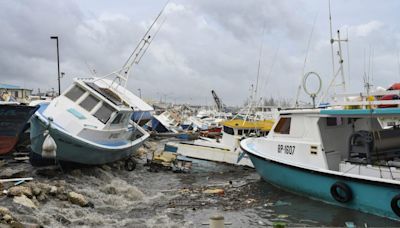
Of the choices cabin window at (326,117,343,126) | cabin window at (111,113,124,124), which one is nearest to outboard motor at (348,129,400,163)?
cabin window at (326,117,343,126)

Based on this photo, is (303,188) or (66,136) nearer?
(303,188)

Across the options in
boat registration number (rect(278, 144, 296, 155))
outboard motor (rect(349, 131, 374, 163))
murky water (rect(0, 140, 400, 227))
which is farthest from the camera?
boat registration number (rect(278, 144, 296, 155))

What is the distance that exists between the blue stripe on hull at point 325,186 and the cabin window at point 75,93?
7.47 meters

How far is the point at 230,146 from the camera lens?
22.0m

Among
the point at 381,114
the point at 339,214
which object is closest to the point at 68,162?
the point at 339,214

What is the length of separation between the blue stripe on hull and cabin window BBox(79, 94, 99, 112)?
6718mm

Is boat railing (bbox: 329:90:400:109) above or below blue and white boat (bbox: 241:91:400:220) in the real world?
above

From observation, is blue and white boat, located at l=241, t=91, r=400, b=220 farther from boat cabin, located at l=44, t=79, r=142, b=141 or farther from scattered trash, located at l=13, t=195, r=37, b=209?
scattered trash, located at l=13, t=195, r=37, b=209

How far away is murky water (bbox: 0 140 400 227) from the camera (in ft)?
30.4

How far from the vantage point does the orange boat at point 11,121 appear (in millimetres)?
14203

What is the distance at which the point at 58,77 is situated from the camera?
25656 millimetres

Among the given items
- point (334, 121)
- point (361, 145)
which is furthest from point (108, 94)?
point (361, 145)

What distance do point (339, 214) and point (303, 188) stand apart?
158cm

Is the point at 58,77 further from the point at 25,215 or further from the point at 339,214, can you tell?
the point at 339,214
